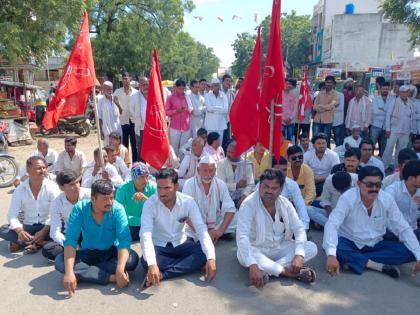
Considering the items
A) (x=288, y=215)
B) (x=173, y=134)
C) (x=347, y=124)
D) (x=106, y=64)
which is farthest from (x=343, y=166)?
(x=106, y=64)

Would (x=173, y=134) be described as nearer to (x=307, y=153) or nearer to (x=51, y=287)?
(x=307, y=153)

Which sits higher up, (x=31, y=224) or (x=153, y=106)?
(x=153, y=106)

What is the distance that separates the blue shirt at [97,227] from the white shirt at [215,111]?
4.79 meters

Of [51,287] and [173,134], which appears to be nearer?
[51,287]

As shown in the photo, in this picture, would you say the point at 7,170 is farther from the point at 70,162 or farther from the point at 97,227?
the point at 97,227

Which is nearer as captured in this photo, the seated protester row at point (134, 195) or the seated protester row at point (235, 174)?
the seated protester row at point (134, 195)

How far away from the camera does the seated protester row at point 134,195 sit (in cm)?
492

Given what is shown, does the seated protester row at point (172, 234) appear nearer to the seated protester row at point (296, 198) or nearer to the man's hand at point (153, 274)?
the man's hand at point (153, 274)

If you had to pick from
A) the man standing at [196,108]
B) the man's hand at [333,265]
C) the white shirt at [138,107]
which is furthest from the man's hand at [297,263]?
the man standing at [196,108]

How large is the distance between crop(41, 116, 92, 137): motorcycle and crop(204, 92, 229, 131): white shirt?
296 inches

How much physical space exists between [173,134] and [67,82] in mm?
3666

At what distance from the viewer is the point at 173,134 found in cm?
825

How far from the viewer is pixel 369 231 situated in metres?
4.20

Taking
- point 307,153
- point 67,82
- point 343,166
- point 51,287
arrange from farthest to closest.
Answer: point 307,153
point 343,166
point 67,82
point 51,287
